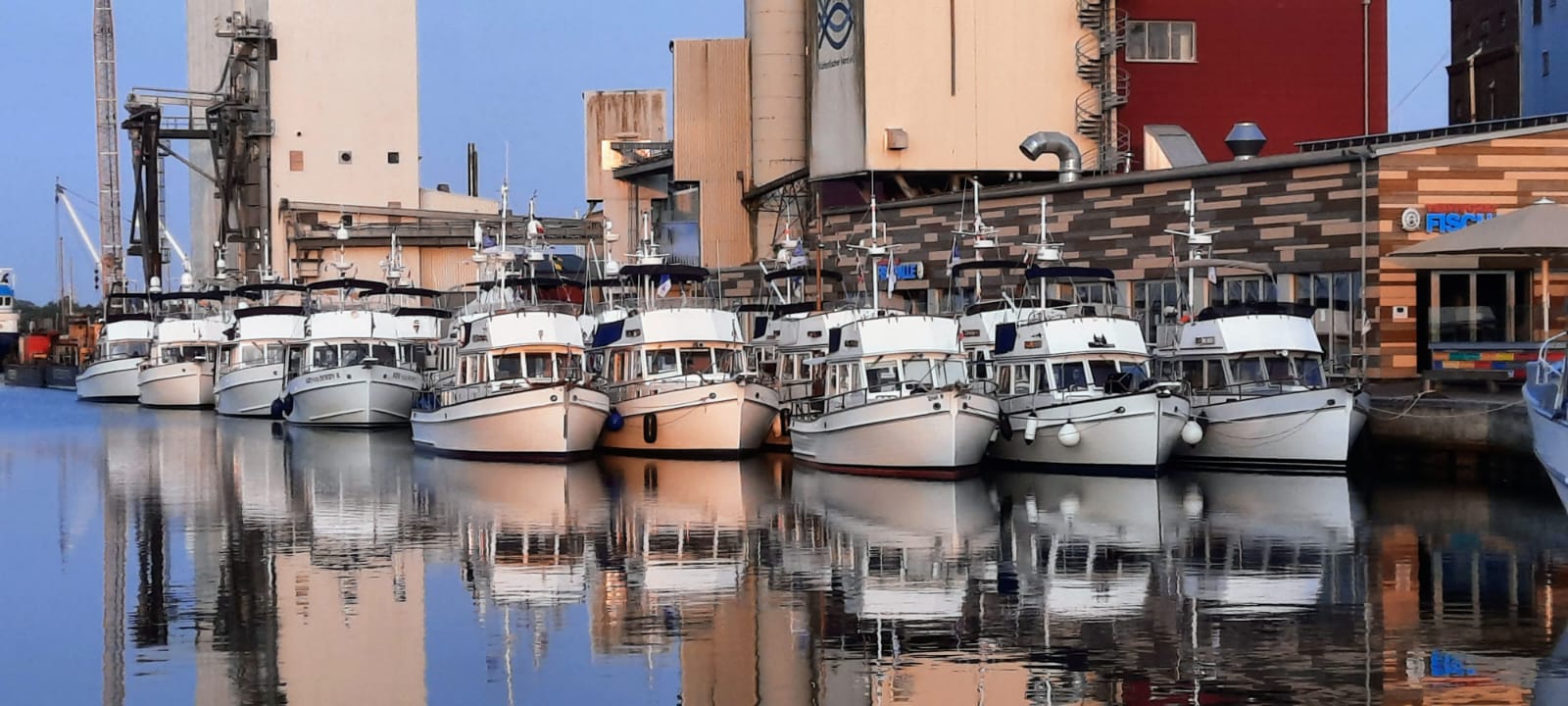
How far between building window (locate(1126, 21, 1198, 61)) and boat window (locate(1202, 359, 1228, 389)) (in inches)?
840

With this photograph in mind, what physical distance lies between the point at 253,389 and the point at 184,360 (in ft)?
37.4

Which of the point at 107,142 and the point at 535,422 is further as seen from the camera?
the point at 107,142

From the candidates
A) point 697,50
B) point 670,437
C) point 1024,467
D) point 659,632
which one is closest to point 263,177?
point 697,50

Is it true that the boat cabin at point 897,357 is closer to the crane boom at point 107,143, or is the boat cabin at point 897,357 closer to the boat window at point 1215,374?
the boat window at point 1215,374

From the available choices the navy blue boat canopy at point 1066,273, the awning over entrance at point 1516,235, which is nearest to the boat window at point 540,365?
the navy blue boat canopy at point 1066,273

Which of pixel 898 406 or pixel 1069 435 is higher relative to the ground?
pixel 898 406

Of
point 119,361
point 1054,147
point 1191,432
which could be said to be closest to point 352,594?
point 1191,432

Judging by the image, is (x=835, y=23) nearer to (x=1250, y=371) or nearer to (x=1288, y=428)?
(x=1250, y=371)

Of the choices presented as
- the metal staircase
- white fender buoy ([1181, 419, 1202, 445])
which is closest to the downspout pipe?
the metal staircase

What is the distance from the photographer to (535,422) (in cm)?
4003

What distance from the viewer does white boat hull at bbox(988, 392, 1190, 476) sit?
34.1 metres

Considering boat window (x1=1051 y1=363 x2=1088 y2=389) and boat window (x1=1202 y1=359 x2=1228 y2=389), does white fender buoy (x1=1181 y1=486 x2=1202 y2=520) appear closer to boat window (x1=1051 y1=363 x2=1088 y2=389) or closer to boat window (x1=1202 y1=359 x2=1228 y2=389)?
boat window (x1=1051 y1=363 x2=1088 y2=389)

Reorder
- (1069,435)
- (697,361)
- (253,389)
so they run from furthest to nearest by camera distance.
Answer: (253,389) < (697,361) < (1069,435)

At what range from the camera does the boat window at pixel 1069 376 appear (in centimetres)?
3594
